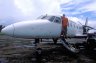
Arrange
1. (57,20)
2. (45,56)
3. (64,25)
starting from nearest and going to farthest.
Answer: (45,56)
(57,20)
(64,25)

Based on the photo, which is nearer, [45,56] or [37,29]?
[37,29]

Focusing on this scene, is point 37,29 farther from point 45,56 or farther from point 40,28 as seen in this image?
point 45,56

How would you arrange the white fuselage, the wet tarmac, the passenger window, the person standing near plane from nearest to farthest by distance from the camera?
the wet tarmac → the white fuselage → the passenger window → the person standing near plane

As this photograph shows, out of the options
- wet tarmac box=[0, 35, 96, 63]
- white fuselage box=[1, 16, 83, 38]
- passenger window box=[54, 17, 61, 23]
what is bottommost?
wet tarmac box=[0, 35, 96, 63]

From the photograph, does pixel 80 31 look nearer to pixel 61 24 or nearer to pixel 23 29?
pixel 61 24

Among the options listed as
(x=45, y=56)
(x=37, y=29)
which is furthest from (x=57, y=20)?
(x=45, y=56)

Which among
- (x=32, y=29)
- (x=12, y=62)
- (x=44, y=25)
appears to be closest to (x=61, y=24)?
(x=44, y=25)

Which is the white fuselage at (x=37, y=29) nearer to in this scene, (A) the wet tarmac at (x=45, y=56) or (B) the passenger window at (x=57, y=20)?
(B) the passenger window at (x=57, y=20)

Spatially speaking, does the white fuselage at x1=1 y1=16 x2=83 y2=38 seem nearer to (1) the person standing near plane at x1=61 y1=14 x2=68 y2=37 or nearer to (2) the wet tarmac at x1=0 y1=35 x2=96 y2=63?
(1) the person standing near plane at x1=61 y1=14 x2=68 y2=37

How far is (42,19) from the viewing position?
1795cm

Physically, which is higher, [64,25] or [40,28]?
[64,25]

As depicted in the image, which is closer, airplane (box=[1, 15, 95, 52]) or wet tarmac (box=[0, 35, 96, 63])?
wet tarmac (box=[0, 35, 96, 63])

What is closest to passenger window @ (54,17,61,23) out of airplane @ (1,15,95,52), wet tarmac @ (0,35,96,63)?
airplane @ (1,15,95,52)

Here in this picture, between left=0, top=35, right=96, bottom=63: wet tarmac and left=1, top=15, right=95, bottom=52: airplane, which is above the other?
left=1, top=15, right=95, bottom=52: airplane
